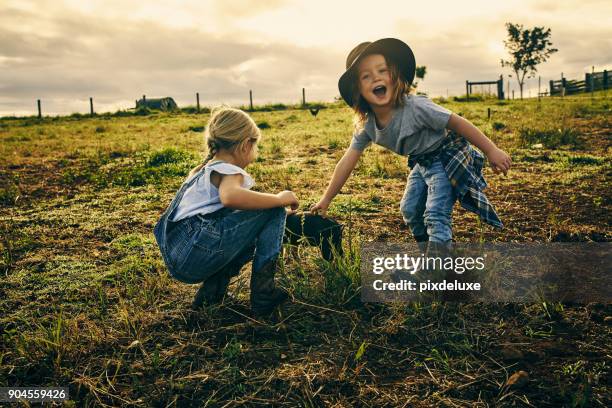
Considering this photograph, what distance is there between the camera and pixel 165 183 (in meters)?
5.70

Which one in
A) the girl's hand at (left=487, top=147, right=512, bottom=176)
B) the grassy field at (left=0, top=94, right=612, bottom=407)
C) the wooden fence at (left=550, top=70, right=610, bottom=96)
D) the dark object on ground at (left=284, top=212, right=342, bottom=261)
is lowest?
the grassy field at (left=0, top=94, right=612, bottom=407)

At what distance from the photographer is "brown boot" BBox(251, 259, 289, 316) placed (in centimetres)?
233

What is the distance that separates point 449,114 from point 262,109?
20.6 metres

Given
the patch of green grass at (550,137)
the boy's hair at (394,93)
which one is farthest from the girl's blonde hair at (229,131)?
the patch of green grass at (550,137)

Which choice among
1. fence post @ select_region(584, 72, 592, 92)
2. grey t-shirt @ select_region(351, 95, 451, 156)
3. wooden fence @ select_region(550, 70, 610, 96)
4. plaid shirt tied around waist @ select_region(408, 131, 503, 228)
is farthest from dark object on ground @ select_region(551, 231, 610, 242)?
fence post @ select_region(584, 72, 592, 92)

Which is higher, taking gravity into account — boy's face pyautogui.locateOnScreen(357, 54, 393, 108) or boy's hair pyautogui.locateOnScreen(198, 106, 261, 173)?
boy's face pyautogui.locateOnScreen(357, 54, 393, 108)

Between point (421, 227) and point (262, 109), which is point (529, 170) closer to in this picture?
point (421, 227)

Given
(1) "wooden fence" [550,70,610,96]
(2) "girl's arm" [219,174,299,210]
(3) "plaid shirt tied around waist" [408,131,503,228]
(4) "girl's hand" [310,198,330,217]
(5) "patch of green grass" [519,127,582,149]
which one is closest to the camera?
(2) "girl's arm" [219,174,299,210]

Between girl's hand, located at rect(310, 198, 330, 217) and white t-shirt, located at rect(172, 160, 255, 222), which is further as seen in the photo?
girl's hand, located at rect(310, 198, 330, 217)

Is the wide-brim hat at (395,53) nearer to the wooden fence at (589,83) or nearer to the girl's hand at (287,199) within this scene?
the girl's hand at (287,199)

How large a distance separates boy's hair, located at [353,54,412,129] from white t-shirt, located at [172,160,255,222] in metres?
0.89

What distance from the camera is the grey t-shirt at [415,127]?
2.58 m

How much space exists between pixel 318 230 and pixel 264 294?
0.58 metres

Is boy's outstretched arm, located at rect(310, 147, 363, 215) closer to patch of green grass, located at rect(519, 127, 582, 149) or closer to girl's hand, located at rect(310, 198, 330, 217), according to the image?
girl's hand, located at rect(310, 198, 330, 217)
